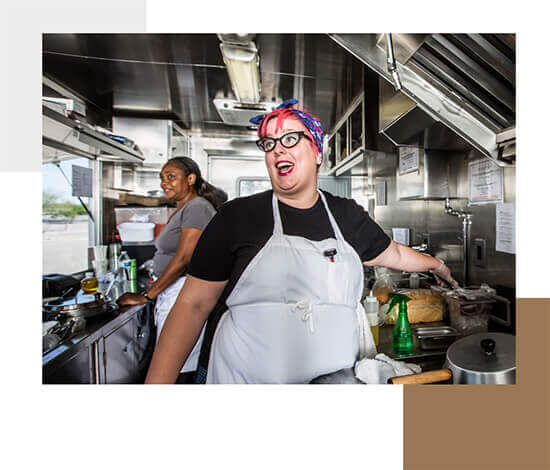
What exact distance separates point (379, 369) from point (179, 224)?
105cm

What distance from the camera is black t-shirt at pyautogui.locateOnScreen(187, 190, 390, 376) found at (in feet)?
2.42

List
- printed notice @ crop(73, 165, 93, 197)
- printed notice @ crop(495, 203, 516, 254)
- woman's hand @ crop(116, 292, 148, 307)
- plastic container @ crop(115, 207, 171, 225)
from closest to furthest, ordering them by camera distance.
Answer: printed notice @ crop(495, 203, 516, 254) → printed notice @ crop(73, 165, 93, 197) → woman's hand @ crop(116, 292, 148, 307) → plastic container @ crop(115, 207, 171, 225)

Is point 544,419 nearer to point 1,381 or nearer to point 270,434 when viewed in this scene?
point 270,434

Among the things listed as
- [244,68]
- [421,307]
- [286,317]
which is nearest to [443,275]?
[421,307]

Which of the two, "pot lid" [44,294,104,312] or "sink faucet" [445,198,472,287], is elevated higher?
"sink faucet" [445,198,472,287]

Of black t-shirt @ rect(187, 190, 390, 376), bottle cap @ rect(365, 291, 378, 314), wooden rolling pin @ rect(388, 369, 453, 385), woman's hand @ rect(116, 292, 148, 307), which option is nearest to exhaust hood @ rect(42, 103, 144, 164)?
woman's hand @ rect(116, 292, 148, 307)

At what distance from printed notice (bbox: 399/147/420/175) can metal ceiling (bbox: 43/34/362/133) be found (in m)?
0.37

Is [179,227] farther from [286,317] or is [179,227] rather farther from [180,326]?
[286,317]

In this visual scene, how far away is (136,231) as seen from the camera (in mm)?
1666

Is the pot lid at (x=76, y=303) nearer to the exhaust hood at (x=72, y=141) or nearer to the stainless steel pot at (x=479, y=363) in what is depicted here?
the exhaust hood at (x=72, y=141)

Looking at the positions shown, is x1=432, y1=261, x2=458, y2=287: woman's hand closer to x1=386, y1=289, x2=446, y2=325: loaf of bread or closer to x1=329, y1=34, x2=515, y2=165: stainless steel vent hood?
x1=386, y1=289, x2=446, y2=325: loaf of bread

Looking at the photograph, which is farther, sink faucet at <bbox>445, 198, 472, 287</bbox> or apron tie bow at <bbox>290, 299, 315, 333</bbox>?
sink faucet at <bbox>445, 198, 472, 287</bbox>

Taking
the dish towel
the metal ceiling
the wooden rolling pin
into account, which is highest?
the metal ceiling

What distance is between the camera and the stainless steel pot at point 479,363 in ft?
2.40
